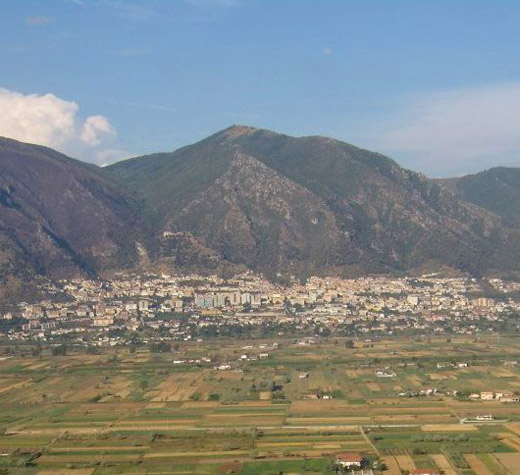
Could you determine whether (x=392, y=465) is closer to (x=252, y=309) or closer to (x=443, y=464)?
(x=443, y=464)

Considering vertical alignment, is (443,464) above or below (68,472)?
above

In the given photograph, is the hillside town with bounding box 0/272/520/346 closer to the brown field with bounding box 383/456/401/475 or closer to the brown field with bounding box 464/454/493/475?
the brown field with bounding box 383/456/401/475

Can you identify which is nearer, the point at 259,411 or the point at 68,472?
the point at 68,472

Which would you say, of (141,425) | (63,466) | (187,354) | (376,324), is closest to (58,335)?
(187,354)

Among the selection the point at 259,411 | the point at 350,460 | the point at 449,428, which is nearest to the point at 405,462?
the point at 350,460

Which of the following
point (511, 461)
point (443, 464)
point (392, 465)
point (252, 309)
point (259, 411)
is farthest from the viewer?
point (252, 309)

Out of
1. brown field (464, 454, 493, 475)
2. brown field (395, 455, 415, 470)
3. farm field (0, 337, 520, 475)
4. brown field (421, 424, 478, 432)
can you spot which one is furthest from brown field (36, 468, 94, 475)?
brown field (421, 424, 478, 432)

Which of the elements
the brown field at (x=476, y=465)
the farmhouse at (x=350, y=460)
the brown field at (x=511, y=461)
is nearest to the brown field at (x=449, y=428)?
the brown field at (x=476, y=465)
